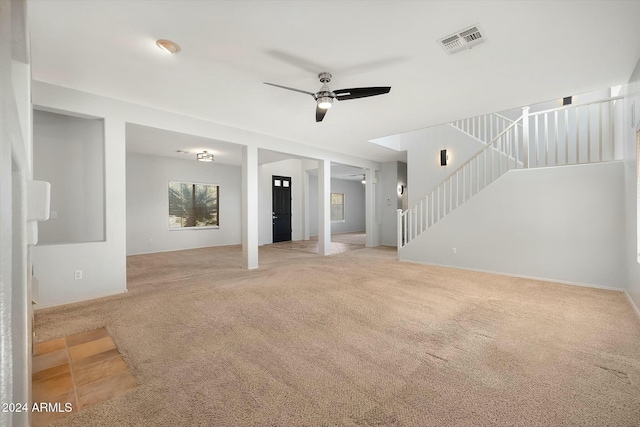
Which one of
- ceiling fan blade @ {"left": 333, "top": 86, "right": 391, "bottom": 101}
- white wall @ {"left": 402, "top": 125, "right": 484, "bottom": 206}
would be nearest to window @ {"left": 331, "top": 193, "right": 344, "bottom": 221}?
white wall @ {"left": 402, "top": 125, "right": 484, "bottom": 206}

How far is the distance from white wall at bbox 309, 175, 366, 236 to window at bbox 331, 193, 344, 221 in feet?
0.58

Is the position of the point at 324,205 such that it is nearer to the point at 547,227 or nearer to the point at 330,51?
the point at 547,227

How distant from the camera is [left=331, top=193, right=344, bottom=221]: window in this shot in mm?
13956

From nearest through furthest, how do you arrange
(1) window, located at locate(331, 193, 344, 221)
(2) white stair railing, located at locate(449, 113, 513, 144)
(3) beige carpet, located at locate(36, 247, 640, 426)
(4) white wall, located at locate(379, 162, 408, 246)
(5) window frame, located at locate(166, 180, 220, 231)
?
(3) beige carpet, located at locate(36, 247, 640, 426) → (2) white stair railing, located at locate(449, 113, 513, 144) → (5) window frame, located at locate(166, 180, 220, 231) → (4) white wall, located at locate(379, 162, 408, 246) → (1) window, located at locate(331, 193, 344, 221)

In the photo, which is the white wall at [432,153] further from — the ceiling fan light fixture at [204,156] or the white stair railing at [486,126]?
the ceiling fan light fixture at [204,156]

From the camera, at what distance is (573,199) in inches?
178

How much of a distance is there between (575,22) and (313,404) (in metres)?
3.79

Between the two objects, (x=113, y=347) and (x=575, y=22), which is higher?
(x=575, y=22)

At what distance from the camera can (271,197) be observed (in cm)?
1023

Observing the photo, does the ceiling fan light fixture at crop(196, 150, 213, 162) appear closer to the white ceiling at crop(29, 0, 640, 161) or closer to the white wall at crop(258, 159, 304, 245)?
the white wall at crop(258, 159, 304, 245)

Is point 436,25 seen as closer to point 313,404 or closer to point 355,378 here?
point 355,378

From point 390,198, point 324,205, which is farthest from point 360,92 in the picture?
point 390,198

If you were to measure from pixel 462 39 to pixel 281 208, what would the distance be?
844cm

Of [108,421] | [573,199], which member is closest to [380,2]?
[108,421]
